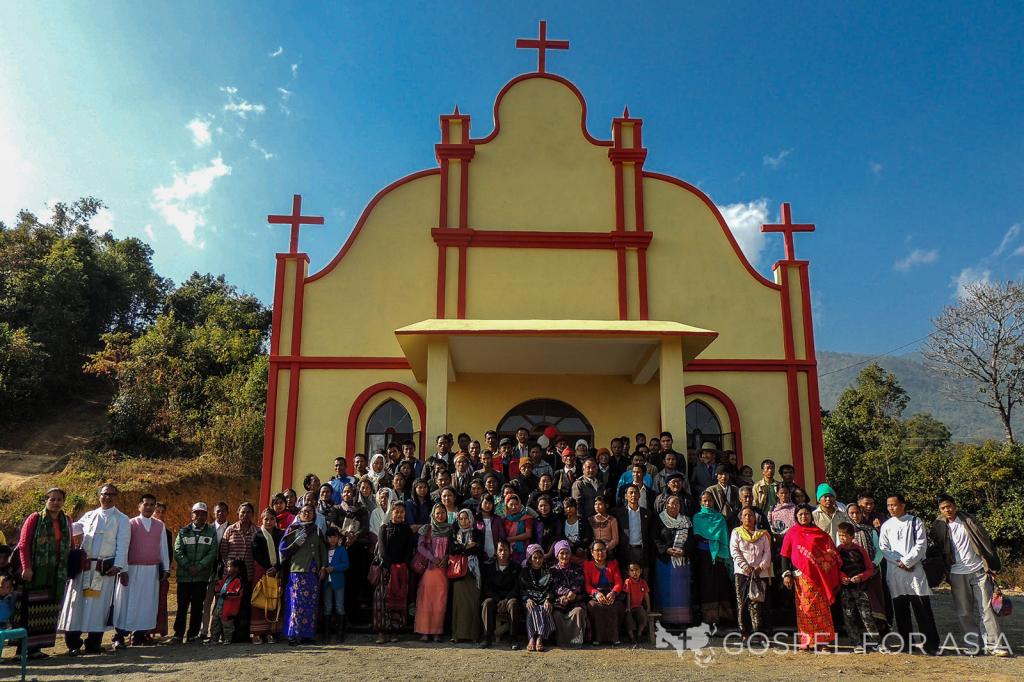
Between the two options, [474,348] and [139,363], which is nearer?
[474,348]

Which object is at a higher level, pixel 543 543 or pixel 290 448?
pixel 290 448

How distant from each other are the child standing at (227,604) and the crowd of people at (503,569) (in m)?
0.02

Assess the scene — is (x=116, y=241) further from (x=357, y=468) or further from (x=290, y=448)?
(x=357, y=468)

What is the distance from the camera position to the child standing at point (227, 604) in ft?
21.9

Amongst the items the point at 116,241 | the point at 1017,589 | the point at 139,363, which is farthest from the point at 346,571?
the point at 116,241

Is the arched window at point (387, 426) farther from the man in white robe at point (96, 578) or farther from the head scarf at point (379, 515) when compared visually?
the man in white robe at point (96, 578)

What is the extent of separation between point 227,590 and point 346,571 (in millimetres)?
1102

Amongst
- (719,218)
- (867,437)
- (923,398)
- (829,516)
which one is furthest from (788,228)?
(923,398)

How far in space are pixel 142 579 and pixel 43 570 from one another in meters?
0.90

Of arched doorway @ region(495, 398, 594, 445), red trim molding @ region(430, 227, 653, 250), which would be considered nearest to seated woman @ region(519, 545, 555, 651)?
arched doorway @ region(495, 398, 594, 445)

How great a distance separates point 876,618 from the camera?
21.6 ft

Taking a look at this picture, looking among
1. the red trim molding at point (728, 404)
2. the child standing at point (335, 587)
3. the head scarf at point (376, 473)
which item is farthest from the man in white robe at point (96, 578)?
the red trim molding at point (728, 404)

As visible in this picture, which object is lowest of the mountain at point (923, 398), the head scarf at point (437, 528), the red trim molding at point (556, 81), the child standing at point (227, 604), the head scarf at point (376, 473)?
the child standing at point (227, 604)

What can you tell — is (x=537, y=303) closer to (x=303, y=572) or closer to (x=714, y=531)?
(x=714, y=531)
